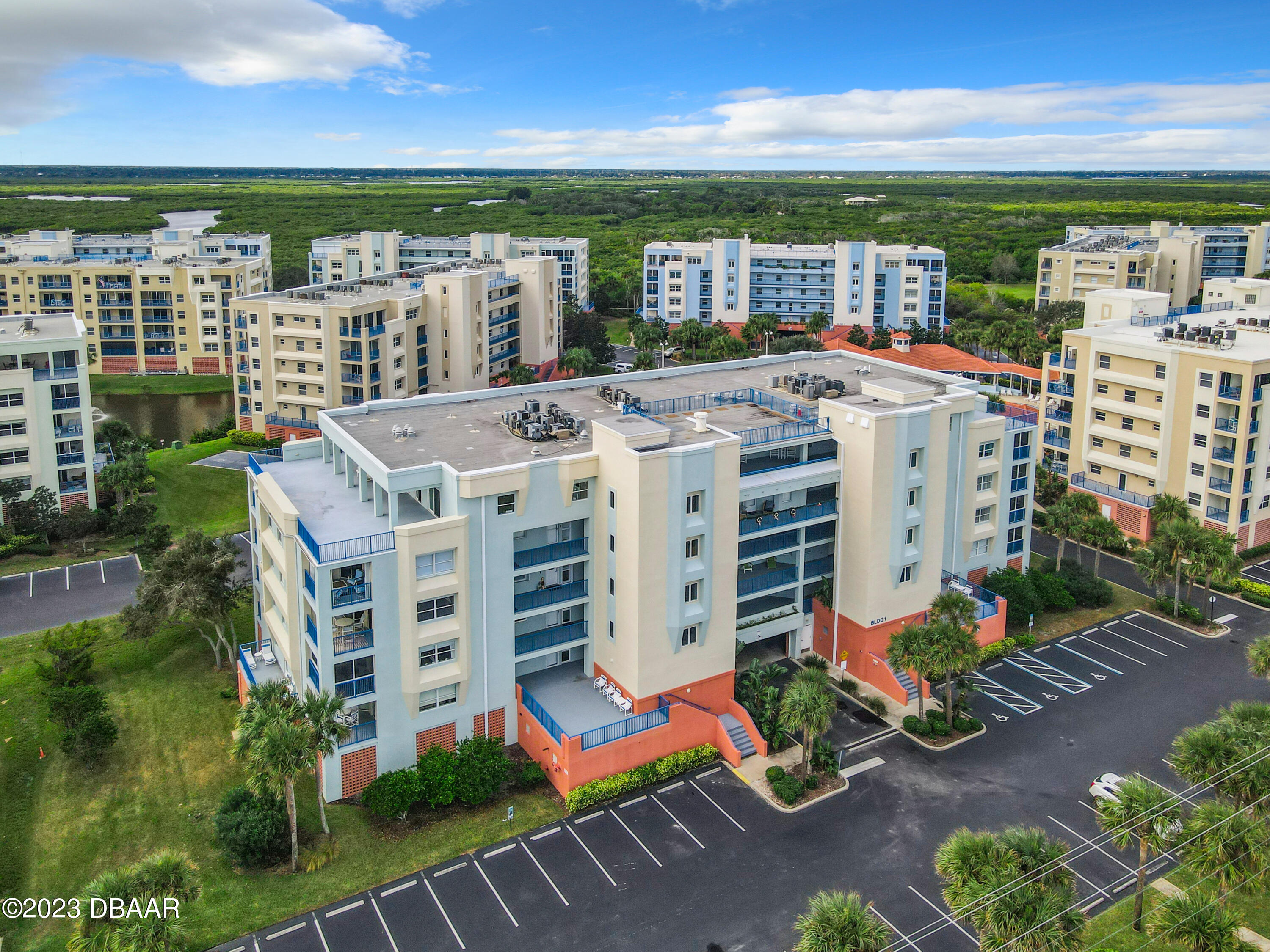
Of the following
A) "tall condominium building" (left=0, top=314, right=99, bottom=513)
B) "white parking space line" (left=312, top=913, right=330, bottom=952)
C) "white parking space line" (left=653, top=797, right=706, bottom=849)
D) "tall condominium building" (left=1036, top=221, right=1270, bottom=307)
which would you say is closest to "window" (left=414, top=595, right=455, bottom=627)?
"white parking space line" (left=312, top=913, right=330, bottom=952)

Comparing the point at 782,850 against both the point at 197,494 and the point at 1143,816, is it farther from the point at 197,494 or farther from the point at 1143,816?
the point at 197,494

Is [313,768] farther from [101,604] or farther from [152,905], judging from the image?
[101,604]

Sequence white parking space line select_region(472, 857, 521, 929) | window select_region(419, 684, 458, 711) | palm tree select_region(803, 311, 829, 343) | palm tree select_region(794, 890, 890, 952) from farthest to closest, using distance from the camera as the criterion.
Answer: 1. palm tree select_region(803, 311, 829, 343)
2. window select_region(419, 684, 458, 711)
3. white parking space line select_region(472, 857, 521, 929)
4. palm tree select_region(794, 890, 890, 952)

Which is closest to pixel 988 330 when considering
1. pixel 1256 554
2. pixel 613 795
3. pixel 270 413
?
pixel 1256 554

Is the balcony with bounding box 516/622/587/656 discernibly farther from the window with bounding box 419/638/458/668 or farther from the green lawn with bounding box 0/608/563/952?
the green lawn with bounding box 0/608/563/952

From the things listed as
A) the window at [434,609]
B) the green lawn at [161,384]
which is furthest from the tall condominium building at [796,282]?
the window at [434,609]

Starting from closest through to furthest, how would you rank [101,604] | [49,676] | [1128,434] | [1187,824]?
1. [1187,824]
2. [49,676]
3. [101,604]
4. [1128,434]
